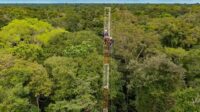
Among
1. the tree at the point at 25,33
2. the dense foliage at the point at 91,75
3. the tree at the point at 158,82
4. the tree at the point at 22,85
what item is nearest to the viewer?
the tree at the point at 22,85

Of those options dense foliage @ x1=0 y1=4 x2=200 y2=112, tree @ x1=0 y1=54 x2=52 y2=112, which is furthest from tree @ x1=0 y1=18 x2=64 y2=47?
tree @ x1=0 y1=54 x2=52 y2=112

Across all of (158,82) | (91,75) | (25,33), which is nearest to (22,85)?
(91,75)

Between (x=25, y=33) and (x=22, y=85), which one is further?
(x=25, y=33)

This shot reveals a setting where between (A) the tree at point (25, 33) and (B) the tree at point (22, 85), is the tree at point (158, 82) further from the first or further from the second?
(A) the tree at point (25, 33)

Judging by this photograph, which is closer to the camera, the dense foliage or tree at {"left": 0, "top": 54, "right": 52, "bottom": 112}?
tree at {"left": 0, "top": 54, "right": 52, "bottom": 112}

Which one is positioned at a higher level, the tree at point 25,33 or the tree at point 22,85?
the tree at point 25,33

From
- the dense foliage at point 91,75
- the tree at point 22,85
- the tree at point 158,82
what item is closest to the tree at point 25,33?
the dense foliage at point 91,75

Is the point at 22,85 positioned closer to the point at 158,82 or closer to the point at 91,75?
the point at 91,75

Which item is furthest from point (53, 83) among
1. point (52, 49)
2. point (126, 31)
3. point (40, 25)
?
point (40, 25)

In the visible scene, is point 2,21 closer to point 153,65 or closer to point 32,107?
point 32,107

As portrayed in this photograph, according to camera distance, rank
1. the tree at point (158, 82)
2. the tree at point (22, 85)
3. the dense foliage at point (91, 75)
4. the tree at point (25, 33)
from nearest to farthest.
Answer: the tree at point (22, 85) < the dense foliage at point (91, 75) < the tree at point (158, 82) < the tree at point (25, 33)

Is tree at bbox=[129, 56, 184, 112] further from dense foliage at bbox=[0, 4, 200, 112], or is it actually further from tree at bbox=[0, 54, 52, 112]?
tree at bbox=[0, 54, 52, 112]
